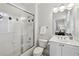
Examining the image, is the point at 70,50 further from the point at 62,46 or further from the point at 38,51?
the point at 38,51

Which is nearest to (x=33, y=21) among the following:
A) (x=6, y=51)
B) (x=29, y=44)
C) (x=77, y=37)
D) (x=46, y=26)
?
(x=46, y=26)

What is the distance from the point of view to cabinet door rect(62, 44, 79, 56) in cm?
138

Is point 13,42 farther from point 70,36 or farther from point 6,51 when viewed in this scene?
point 70,36

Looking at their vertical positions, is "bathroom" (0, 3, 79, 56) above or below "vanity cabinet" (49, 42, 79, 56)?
above

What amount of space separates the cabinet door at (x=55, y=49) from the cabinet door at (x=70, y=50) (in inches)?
3.4

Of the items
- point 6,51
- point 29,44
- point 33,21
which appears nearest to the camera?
point 6,51

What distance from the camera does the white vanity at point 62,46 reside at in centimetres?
139

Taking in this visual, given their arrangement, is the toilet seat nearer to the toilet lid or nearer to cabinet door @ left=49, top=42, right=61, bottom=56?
the toilet lid

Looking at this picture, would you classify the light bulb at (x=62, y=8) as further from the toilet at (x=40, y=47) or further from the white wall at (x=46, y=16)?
the toilet at (x=40, y=47)

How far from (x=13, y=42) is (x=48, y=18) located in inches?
32.9

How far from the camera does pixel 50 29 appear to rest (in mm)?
1501

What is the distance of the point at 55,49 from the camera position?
4.82 feet

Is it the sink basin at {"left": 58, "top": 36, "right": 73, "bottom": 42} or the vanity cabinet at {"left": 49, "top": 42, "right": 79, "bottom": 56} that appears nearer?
the vanity cabinet at {"left": 49, "top": 42, "right": 79, "bottom": 56}

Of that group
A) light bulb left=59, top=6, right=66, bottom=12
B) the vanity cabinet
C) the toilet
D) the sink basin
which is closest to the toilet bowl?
the toilet
